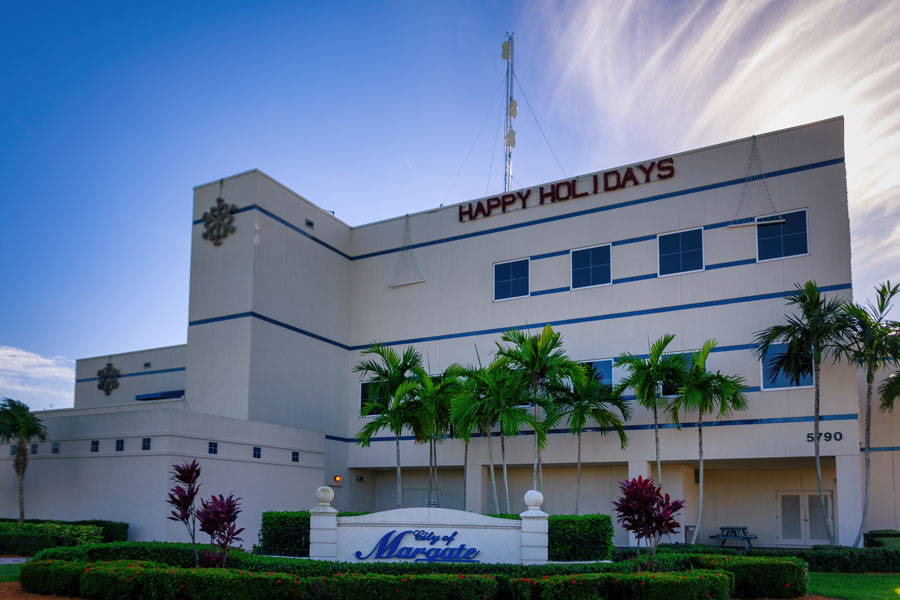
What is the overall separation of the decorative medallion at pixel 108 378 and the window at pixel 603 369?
24802mm

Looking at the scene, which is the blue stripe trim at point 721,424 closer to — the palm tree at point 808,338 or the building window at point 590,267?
the palm tree at point 808,338

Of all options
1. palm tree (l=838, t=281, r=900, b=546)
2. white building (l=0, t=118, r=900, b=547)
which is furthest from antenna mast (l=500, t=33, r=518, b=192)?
palm tree (l=838, t=281, r=900, b=546)

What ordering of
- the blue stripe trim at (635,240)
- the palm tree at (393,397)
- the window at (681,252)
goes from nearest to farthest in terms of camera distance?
the palm tree at (393,397) < the window at (681,252) < the blue stripe trim at (635,240)

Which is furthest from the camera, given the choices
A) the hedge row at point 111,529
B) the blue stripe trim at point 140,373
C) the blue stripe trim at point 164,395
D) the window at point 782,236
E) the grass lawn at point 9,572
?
the blue stripe trim at point 140,373

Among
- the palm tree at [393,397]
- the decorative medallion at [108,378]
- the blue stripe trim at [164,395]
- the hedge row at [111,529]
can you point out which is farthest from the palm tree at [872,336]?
the decorative medallion at [108,378]

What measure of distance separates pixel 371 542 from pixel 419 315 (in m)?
13.8

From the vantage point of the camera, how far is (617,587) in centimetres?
1220

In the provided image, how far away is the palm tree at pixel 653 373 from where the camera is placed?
20891 mm

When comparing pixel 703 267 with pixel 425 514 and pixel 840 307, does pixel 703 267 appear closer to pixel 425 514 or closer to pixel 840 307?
pixel 840 307

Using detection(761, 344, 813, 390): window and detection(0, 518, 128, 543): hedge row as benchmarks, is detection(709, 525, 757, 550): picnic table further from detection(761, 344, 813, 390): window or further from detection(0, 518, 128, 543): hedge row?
detection(0, 518, 128, 543): hedge row

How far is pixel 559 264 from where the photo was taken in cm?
2538

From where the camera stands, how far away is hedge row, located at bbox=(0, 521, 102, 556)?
18.7 m

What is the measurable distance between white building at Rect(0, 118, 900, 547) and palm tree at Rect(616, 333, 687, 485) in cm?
131

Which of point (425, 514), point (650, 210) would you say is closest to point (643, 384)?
point (650, 210)
